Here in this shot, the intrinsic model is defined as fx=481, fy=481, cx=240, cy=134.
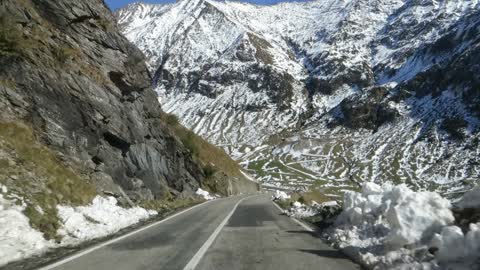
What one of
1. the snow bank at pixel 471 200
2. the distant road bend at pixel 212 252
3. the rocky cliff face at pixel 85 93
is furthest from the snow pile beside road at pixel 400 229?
the rocky cliff face at pixel 85 93

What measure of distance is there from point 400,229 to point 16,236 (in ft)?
28.6

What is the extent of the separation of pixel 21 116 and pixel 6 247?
11.7 m

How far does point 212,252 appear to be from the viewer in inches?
441

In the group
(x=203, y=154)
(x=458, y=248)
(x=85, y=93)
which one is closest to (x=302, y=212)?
(x=85, y=93)

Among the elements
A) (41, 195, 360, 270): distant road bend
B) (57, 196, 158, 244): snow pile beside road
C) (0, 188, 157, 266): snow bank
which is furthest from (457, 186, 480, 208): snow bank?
(57, 196, 158, 244): snow pile beside road

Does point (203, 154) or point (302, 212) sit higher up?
point (203, 154)

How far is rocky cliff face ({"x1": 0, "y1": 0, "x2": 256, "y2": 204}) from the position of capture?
2189cm

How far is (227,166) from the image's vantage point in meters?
A: 82.9

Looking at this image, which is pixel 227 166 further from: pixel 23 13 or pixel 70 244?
pixel 70 244

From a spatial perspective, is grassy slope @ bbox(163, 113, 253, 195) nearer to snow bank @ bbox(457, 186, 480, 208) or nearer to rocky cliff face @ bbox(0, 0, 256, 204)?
rocky cliff face @ bbox(0, 0, 256, 204)

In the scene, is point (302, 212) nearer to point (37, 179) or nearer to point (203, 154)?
point (37, 179)

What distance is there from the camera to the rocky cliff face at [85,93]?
2189 centimetres

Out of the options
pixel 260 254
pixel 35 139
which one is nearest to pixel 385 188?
pixel 260 254

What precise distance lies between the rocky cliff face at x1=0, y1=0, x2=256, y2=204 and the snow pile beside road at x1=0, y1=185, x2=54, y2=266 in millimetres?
8449
